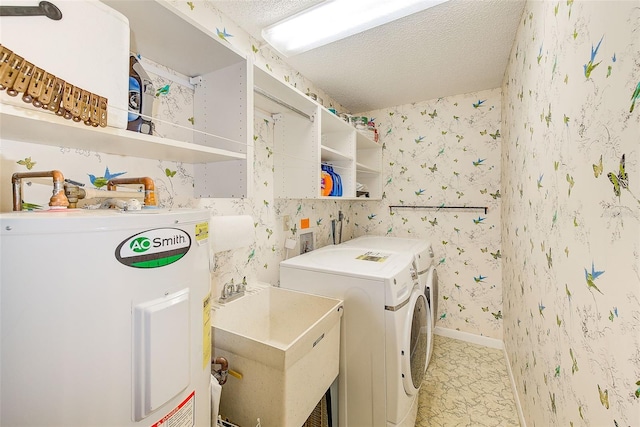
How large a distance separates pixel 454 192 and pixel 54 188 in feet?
9.62

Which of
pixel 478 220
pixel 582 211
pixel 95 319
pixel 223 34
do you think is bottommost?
pixel 95 319

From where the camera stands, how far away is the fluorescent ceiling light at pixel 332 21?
1.32 m

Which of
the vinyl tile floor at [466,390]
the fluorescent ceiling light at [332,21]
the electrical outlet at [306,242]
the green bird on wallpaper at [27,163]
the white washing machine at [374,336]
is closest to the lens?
the green bird on wallpaper at [27,163]

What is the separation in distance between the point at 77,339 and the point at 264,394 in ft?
2.55

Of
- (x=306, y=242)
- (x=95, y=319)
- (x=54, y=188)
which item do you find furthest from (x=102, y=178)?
(x=306, y=242)

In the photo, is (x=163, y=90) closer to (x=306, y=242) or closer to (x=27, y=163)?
(x=27, y=163)

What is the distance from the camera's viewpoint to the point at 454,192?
2.78 metres

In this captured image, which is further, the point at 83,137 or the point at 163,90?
the point at 163,90

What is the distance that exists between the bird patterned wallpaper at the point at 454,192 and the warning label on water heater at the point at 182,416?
8.64 feet

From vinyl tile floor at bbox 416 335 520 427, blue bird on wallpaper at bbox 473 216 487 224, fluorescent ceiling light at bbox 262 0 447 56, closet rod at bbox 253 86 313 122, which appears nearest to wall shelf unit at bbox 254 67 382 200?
closet rod at bbox 253 86 313 122

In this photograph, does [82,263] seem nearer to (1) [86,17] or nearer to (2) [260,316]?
(1) [86,17]

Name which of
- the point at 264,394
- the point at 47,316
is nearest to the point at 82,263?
the point at 47,316

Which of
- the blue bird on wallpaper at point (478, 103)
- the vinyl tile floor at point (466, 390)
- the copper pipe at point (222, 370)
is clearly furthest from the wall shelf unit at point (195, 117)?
the blue bird on wallpaper at point (478, 103)

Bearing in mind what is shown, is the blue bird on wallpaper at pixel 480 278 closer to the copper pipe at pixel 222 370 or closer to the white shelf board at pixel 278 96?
the white shelf board at pixel 278 96
